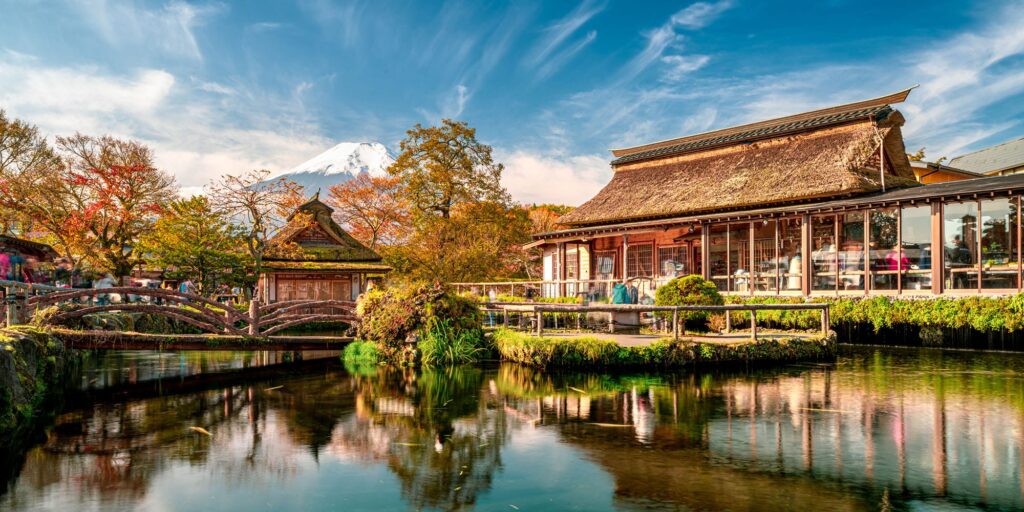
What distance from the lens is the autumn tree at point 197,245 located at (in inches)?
1100

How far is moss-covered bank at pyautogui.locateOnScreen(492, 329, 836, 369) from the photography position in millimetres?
14000

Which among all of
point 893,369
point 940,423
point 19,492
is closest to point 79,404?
point 19,492

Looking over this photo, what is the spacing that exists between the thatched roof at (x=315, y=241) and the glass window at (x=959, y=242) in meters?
26.2

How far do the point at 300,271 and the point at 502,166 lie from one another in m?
12.5

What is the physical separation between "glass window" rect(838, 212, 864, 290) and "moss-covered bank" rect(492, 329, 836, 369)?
22.1ft

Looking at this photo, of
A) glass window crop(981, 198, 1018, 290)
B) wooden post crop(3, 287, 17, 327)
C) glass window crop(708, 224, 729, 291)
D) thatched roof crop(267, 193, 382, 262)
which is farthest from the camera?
thatched roof crop(267, 193, 382, 262)

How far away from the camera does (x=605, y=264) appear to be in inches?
1147

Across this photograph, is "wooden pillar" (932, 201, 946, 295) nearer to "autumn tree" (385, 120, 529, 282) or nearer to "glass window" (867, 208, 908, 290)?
"glass window" (867, 208, 908, 290)

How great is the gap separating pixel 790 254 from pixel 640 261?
6613 millimetres

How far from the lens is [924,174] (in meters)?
30.1

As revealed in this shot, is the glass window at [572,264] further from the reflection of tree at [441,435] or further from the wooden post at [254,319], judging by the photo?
the reflection of tree at [441,435]

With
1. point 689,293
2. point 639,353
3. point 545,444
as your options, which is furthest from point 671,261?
point 545,444

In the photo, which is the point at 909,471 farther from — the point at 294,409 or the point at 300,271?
the point at 300,271

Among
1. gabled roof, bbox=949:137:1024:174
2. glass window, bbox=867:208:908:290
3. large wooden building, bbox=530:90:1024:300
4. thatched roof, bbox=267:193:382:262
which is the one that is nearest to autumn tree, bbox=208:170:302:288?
thatched roof, bbox=267:193:382:262
